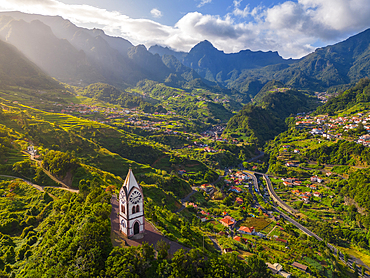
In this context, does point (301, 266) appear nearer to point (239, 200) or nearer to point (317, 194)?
point (239, 200)

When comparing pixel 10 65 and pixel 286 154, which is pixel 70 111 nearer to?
pixel 10 65

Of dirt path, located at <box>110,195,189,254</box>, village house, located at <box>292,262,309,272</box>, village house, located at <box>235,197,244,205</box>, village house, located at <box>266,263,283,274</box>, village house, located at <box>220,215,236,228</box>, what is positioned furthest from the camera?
village house, located at <box>235,197,244,205</box>

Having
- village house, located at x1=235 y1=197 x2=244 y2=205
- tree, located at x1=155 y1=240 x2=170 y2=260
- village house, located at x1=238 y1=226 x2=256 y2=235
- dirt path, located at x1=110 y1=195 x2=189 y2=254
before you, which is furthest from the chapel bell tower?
village house, located at x1=235 y1=197 x2=244 y2=205

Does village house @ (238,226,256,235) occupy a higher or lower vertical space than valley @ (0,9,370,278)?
lower

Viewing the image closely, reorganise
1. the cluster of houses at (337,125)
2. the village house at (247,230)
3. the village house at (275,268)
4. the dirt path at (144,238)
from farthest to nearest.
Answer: the cluster of houses at (337,125)
the village house at (247,230)
the village house at (275,268)
the dirt path at (144,238)

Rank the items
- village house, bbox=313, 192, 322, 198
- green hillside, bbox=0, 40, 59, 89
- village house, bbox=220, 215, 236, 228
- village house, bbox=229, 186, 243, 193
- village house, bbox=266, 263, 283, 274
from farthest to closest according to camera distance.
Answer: green hillside, bbox=0, 40, 59, 89, village house, bbox=229, 186, 243, 193, village house, bbox=313, 192, 322, 198, village house, bbox=220, 215, 236, 228, village house, bbox=266, 263, 283, 274

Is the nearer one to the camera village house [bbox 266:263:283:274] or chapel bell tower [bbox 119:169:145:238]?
chapel bell tower [bbox 119:169:145:238]

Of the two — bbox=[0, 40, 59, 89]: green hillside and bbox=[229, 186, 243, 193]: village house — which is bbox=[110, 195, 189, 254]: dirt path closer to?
bbox=[229, 186, 243, 193]: village house

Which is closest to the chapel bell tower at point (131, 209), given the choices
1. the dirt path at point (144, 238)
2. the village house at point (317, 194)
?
the dirt path at point (144, 238)

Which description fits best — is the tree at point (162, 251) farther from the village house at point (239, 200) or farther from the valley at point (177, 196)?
the village house at point (239, 200)

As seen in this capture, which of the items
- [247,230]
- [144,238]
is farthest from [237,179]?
[144,238]
